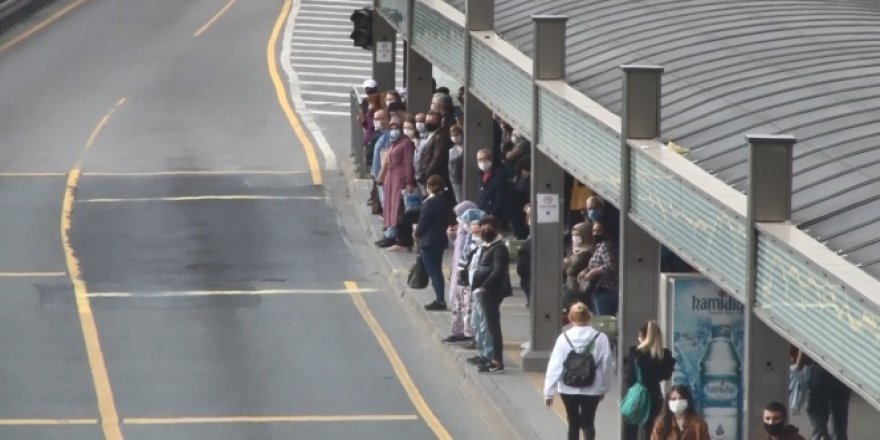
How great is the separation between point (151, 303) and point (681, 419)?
11204mm

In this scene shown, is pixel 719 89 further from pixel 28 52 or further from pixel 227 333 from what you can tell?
pixel 28 52

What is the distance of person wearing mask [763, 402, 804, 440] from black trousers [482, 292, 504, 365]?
264 inches

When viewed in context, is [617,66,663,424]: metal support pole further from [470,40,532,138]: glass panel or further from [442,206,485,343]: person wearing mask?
[470,40,532,138]: glass panel

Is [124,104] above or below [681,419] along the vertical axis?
below

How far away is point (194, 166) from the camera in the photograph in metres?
33.8

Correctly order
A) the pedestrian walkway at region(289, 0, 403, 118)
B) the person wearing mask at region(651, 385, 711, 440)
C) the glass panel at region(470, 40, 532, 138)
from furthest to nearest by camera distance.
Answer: the pedestrian walkway at region(289, 0, 403, 118), the glass panel at region(470, 40, 532, 138), the person wearing mask at region(651, 385, 711, 440)

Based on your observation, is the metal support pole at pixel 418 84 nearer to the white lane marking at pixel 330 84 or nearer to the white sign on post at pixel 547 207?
the white sign on post at pixel 547 207

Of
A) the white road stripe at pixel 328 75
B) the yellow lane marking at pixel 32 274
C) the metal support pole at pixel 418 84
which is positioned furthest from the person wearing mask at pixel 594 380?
the white road stripe at pixel 328 75

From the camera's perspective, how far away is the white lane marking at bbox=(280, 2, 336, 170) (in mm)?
35312

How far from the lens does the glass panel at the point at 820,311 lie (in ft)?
36.9

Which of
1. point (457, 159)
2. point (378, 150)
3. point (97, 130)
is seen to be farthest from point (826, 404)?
point (97, 130)

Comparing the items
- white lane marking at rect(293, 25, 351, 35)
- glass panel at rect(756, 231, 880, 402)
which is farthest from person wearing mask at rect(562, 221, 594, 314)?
white lane marking at rect(293, 25, 351, 35)

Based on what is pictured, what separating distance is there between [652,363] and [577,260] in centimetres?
510

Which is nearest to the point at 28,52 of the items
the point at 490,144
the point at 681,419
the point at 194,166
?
the point at 194,166
